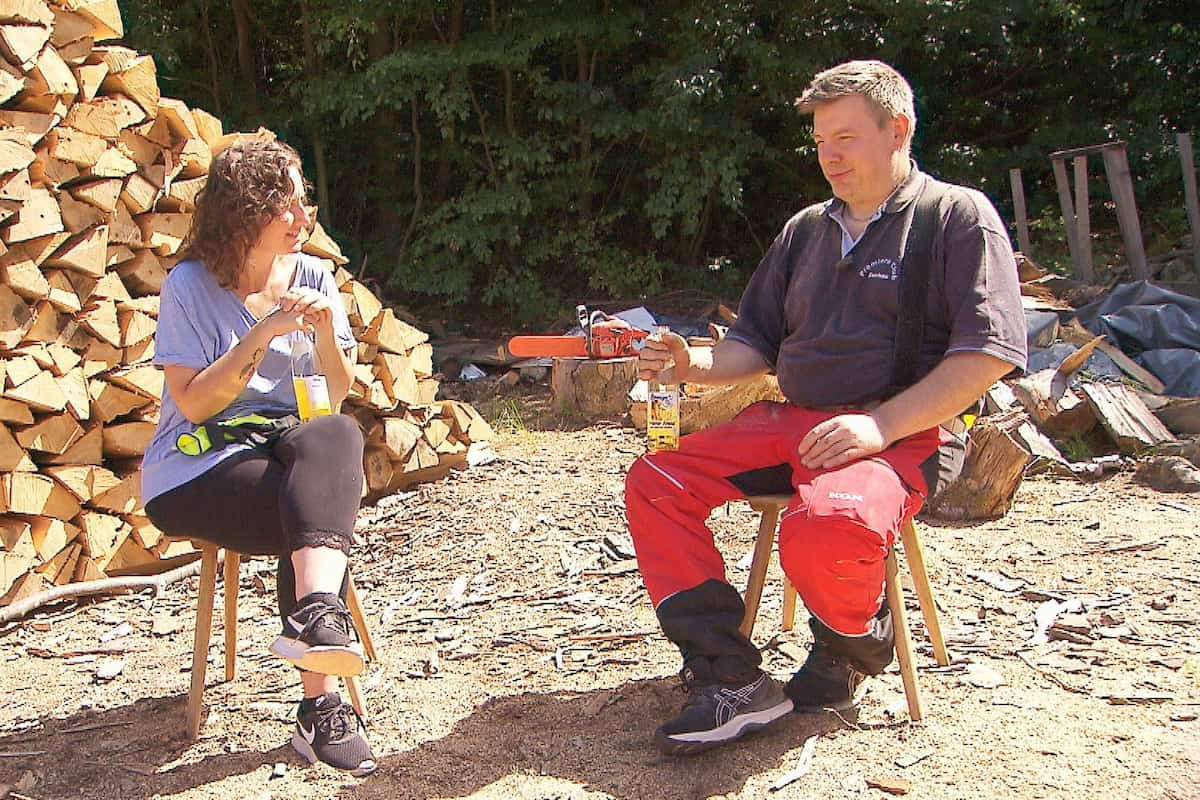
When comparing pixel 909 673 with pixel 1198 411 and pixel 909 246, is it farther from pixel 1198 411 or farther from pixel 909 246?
pixel 1198 411

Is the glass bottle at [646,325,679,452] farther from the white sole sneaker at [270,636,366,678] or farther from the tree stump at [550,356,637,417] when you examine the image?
the tree stump at [550,356,637,417]

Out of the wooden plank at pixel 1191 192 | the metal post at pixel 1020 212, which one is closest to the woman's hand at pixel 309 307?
the metal post at pixel 1020 212

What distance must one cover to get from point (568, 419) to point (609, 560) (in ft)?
7.39

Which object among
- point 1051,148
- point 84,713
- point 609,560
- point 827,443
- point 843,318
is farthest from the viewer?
point 1051,148

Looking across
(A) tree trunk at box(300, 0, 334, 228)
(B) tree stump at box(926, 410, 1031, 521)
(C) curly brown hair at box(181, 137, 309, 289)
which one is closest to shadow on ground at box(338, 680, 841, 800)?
(C) curly brown hair at box(181, 137, 309, 289)

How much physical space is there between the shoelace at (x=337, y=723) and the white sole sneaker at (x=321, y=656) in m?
0.23

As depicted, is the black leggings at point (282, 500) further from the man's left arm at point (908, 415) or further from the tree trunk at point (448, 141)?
the tree trunk at point (448, 141)

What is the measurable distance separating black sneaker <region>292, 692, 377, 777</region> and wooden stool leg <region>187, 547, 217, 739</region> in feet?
1.13

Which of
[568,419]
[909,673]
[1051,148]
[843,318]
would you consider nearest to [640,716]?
[909,673]

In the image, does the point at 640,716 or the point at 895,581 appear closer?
the point at 895,581

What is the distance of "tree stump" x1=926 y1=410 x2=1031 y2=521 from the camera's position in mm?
4145

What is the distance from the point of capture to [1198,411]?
17.2 feet

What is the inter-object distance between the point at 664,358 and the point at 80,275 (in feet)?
7.72

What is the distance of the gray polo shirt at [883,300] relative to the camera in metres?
2.58
